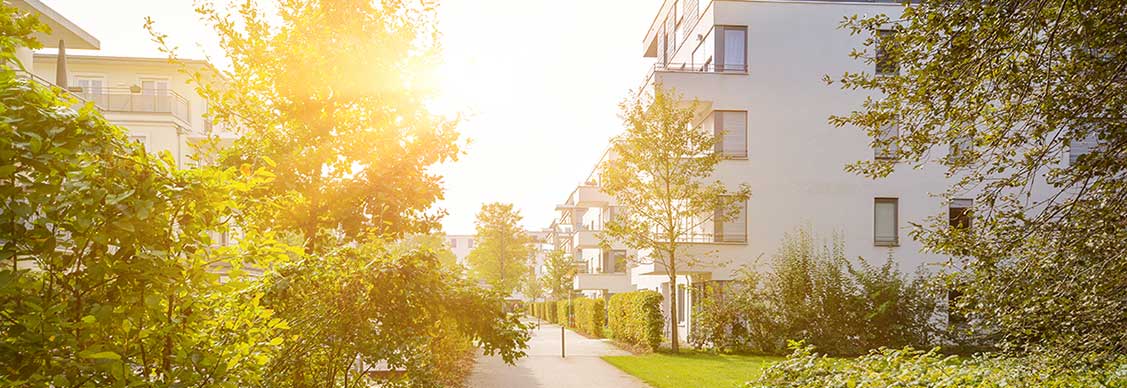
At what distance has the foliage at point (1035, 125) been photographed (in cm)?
670

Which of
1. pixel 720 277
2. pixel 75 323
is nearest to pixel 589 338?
pixel 720 277

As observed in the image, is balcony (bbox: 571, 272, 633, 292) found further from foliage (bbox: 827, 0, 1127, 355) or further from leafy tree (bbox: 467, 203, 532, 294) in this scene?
foliage (bbox: 827, 0, 1127, 355)

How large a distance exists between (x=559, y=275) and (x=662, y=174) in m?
38.2

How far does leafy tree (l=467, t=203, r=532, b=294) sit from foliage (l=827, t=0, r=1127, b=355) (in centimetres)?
5523

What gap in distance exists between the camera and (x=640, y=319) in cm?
2628

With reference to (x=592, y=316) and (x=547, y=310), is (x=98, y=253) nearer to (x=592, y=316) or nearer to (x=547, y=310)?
(x=592, y=316)

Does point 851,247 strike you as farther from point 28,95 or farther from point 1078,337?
point 28,95

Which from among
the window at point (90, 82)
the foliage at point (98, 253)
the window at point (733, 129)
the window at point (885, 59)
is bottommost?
the foliage at point (98, 253)

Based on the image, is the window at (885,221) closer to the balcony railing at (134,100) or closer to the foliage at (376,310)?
the foliage at (376,310)

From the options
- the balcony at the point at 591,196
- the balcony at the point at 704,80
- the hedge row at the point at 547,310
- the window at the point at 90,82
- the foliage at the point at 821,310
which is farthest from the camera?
the hedge row at the point at 547,310

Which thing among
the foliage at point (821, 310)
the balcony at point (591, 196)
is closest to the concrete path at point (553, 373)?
the foliage at point (821, 310)

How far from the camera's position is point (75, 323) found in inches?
119

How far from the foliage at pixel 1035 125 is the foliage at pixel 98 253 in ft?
18.1

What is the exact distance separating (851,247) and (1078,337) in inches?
805
